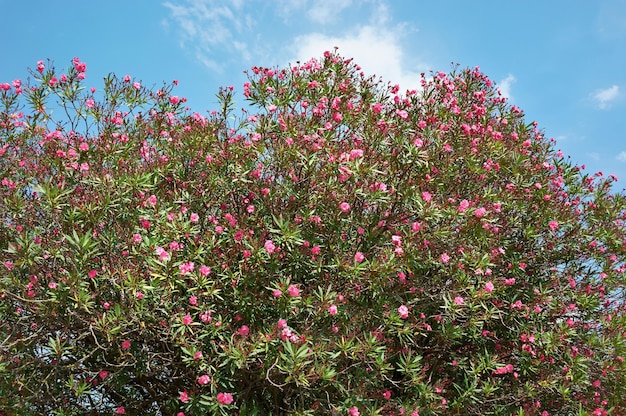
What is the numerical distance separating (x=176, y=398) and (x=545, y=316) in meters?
4.59

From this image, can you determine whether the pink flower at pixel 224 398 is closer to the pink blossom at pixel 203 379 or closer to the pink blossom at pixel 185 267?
the pink blossom at pixel 203 379

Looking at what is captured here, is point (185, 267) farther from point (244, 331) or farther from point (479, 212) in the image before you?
point (479, 212)

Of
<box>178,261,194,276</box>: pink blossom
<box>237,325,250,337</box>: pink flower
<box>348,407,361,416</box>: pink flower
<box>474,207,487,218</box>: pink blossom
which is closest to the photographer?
<box>178,261,194,276</box>: pink blossom

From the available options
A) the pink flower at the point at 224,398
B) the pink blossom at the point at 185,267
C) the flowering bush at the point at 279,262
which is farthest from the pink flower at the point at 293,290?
the pink flower at the point at 224,398

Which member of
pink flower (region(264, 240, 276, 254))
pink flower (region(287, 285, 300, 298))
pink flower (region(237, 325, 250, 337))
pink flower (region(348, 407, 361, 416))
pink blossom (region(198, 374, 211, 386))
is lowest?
pink blossom (region(198, 374, 211, 386))

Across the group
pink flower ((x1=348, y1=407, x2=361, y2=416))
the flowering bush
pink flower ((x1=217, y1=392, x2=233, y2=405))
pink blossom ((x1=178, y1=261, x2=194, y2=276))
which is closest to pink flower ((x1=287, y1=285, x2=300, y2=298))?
the flowering bush

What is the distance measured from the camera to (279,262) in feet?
18.9

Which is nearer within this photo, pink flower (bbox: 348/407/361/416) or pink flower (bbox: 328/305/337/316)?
pink flower (bbox: 328/305/337/316)

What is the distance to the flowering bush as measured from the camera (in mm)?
5336

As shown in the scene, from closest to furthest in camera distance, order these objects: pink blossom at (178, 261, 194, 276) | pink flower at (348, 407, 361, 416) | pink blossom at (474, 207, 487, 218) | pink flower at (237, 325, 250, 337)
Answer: pink blossom at (178, 261, 194, 276)
pink flower at (237, 325, 250, 337)
pink flower at (348, 407, 361, 416)
pink blossom at (474, 207, 487, 218)

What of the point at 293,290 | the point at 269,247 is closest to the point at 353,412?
the point at 293,290

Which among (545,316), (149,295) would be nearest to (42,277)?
(149,295)

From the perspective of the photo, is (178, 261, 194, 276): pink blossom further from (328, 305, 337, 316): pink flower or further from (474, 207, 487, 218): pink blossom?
(474, 207, 487, 218): pink blossom

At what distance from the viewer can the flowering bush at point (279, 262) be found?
210 inches
